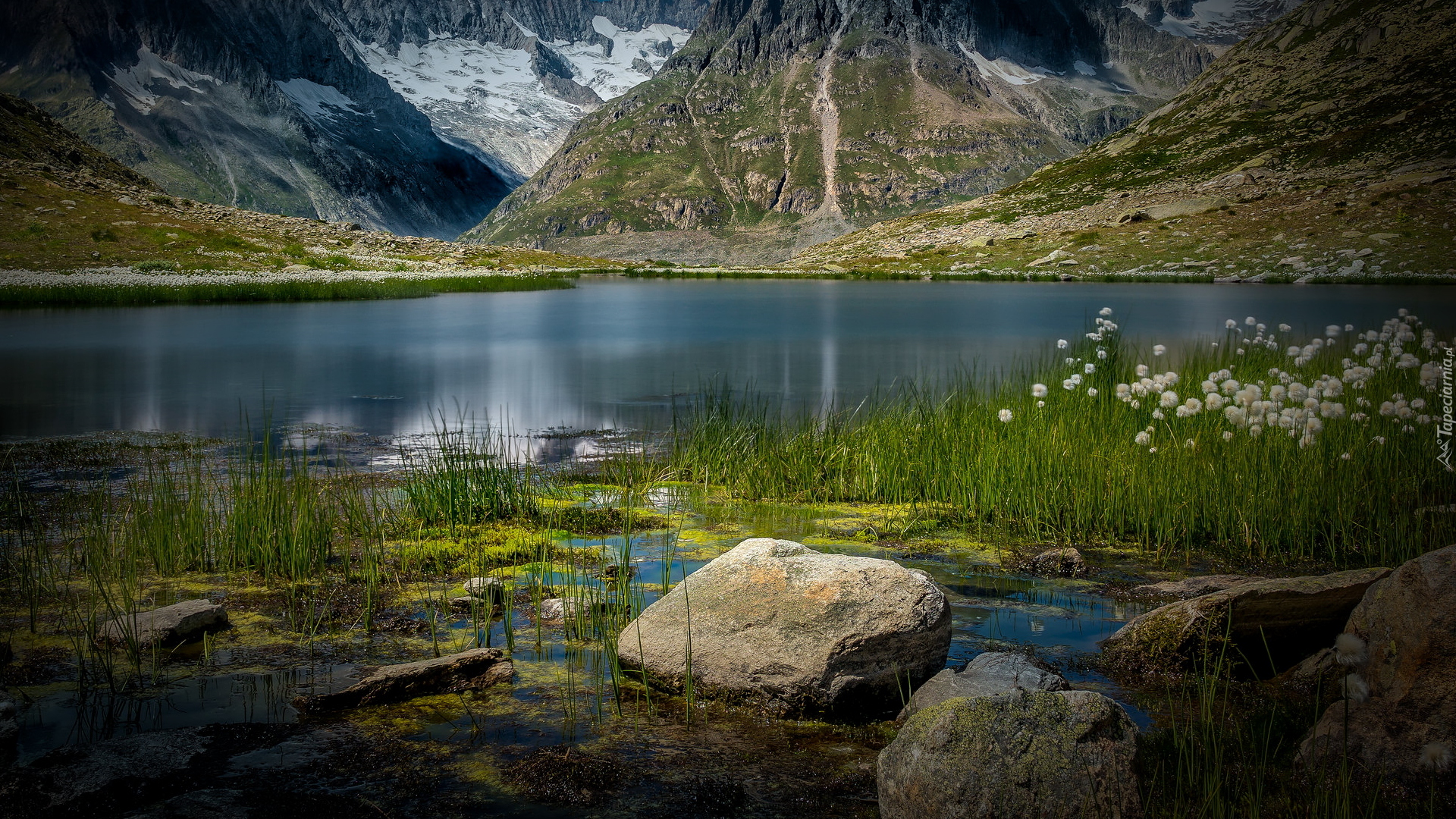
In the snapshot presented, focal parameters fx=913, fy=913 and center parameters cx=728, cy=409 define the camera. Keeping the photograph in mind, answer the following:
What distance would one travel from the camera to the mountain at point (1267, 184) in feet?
194

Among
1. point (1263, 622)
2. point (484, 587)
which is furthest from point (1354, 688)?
point (484, 587)

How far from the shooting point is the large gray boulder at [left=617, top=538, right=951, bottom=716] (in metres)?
5.38

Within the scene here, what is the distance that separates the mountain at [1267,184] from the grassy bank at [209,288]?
166ft

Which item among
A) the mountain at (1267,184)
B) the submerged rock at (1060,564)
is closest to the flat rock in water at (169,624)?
the submerged rock at (1060,564)

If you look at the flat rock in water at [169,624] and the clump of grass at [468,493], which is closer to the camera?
the flat rock in water at [169,624]

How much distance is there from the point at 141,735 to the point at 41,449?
1054cm

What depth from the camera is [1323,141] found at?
102562mm

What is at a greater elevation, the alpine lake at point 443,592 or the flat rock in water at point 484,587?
the flat rock in water at point 484,587

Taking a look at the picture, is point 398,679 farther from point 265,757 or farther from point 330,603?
point 330,603

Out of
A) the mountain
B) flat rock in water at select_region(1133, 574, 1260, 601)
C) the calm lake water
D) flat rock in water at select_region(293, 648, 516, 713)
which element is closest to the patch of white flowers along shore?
flat rock in water at select_region(1133, 574, 1260, 601)

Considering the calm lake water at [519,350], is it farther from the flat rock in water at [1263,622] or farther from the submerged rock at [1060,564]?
the flat rock in water at [1263,622]

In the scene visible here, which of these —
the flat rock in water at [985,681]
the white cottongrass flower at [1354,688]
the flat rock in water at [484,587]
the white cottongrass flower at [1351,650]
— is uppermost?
the white cottongrass flower at [1351,650]

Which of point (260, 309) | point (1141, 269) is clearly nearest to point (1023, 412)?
point (260, 309)

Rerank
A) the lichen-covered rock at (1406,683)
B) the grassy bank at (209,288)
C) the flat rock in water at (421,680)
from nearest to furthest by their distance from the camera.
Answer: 1. the lichen-covered rock at (1406,683)
2. the flat rock in water at (421,680)
3. the grassy bank at (209,288)
